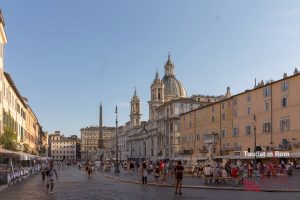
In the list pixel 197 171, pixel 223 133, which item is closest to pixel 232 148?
pixel 223 133

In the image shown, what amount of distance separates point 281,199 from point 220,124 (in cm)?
6644

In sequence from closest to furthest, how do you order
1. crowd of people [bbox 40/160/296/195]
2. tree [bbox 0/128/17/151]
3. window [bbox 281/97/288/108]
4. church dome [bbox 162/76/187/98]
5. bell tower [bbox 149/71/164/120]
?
1. crowd of people [bbox 40/160/296/195]
2. tree [bbox 0/128/17/151]
3. window [bbox 281/97/288/108]
4. bell tower [bbox 149/71/164/120]
5. church dome [bbox 162/76/187/98]

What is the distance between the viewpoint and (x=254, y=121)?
214 ft

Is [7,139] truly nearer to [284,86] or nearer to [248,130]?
[284,86]

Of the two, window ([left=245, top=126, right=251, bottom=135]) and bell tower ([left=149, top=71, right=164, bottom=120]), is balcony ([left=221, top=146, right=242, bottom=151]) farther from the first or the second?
bell tower ([left=149, top=71, right=164, bottom=120])

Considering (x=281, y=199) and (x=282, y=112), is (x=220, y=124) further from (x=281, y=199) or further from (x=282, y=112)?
(x=281, y=199)

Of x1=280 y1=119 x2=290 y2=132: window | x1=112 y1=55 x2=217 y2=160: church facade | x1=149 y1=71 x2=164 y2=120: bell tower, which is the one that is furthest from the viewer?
x1=149 y1=71 x2=164 y2=120: bell tower

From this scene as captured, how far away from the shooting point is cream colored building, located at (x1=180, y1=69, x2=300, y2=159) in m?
64.8

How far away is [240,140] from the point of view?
79750mm

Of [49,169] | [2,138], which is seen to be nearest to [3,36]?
[2,138]

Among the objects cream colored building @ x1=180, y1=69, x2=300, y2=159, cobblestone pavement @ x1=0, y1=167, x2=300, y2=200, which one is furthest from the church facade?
cobblestone pavement @ x1=0, y1=167, x2=300, y2=200

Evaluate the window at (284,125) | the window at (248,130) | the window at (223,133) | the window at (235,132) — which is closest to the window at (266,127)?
the window at (284,125)

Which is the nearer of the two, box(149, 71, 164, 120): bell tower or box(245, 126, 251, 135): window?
box(245, 126, 251, 135): window

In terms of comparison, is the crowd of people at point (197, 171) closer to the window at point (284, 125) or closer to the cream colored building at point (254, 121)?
the cream colored building at point (254, 121)
